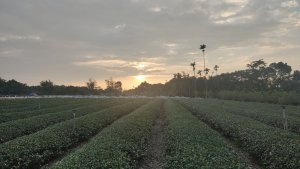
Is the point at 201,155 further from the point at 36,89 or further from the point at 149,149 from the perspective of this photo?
the point at 36,89

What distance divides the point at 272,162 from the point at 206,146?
319cm

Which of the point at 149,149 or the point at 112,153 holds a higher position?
the point at 112,153

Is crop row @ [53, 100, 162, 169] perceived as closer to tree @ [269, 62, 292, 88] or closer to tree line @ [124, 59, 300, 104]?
tree line @ [124, 59, 300, 104]

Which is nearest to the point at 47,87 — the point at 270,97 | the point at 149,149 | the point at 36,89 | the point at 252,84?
the point at 36,89

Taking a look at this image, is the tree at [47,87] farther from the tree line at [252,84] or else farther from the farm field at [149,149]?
the farm field at [149,149]

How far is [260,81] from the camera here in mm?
136875

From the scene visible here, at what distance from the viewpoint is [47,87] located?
174 metres

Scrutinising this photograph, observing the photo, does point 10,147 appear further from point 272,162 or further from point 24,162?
point 272,162

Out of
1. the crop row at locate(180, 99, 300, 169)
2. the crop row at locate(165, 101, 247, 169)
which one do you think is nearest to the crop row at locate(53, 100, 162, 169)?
the crop row at locate(165, 101, 247, 169)

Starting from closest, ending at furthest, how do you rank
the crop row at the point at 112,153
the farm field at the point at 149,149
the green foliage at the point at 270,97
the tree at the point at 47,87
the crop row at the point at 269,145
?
1. the crop row at the point at 112,153
2. the farm field at the point at 149,149
3. the crop row at the point at 269,145
4. the green foliage at the point at 270,97
5. the tree at the point at 47,87

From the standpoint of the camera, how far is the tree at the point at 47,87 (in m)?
172

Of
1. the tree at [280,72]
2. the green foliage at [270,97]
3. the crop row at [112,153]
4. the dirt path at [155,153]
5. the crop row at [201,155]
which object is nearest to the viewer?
the crop row at [201,155]

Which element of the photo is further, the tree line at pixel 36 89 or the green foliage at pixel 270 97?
the tree line at pixel 36 89

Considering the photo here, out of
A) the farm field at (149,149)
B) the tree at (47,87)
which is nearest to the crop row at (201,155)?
the farm field at (149,149)
